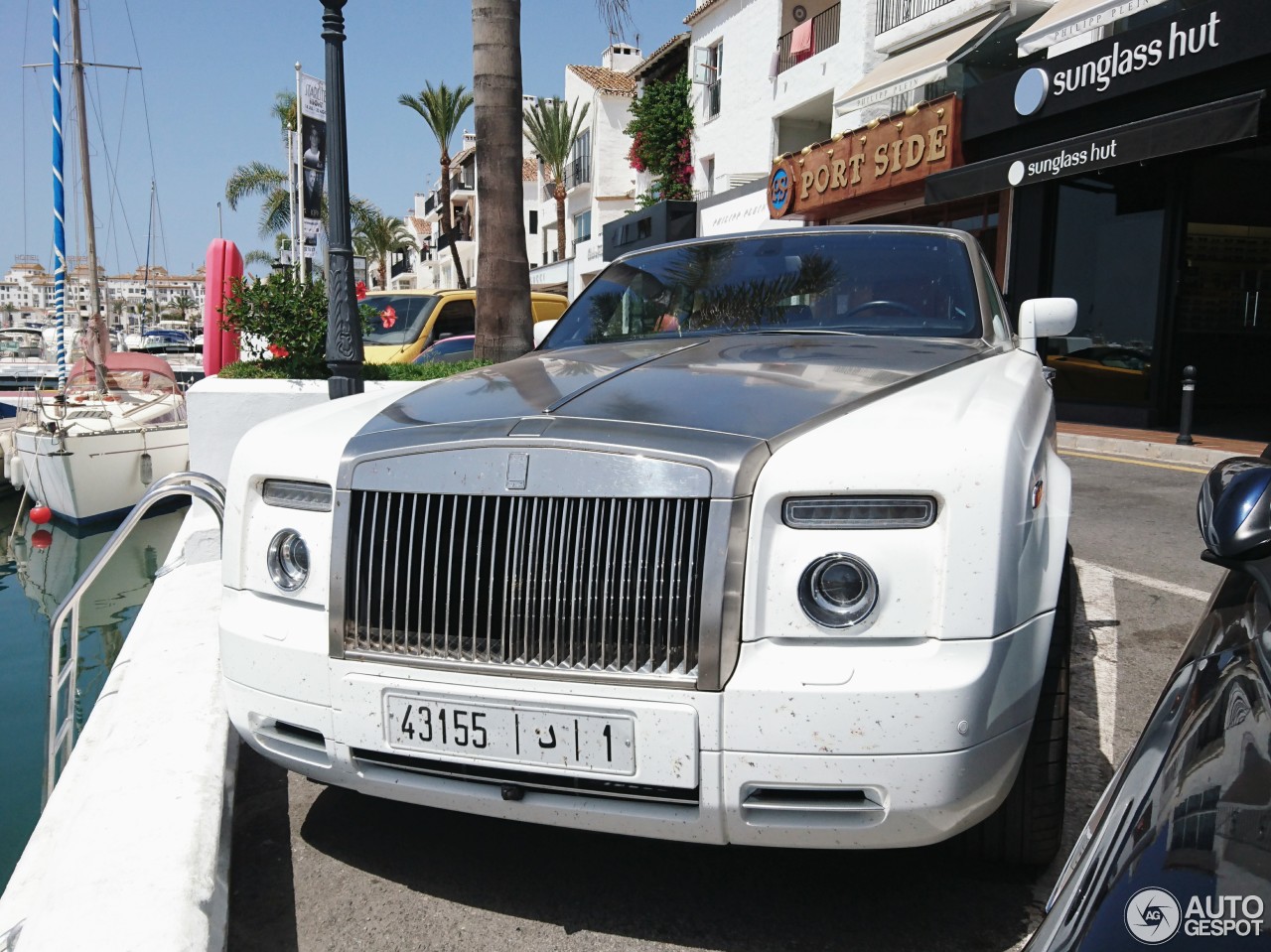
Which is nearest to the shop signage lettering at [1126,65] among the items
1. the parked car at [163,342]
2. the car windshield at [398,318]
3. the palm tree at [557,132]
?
the car windshield at [398,318]

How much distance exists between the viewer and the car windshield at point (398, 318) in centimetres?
1395

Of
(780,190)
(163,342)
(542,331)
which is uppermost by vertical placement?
(780,190)

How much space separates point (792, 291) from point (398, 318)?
11.3m

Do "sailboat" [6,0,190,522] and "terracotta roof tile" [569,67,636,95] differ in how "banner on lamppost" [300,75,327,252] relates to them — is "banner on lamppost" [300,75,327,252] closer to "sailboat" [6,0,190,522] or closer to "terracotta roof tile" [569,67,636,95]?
"sailboat" [6,0,190,522]

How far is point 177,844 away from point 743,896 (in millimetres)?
1362

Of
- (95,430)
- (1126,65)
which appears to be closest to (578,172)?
(95,430)

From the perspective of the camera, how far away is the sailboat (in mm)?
15508

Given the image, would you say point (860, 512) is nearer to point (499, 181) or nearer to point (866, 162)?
point (499, 181)

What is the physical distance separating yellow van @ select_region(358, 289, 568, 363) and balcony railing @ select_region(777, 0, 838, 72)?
1251cm

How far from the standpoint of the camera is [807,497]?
2.08 m

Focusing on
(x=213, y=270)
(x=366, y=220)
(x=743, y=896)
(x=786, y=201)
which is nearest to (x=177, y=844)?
(x=743, y=896)

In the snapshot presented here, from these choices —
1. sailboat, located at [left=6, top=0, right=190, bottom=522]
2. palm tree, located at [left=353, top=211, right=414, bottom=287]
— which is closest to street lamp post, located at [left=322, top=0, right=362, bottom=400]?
sailboat, located at [left=6, top=0, right=190, bottom=522]

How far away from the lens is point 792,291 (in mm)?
3660

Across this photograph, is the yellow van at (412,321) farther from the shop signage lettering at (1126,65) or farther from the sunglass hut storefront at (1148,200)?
the shop signage lettering at (1126,65)
